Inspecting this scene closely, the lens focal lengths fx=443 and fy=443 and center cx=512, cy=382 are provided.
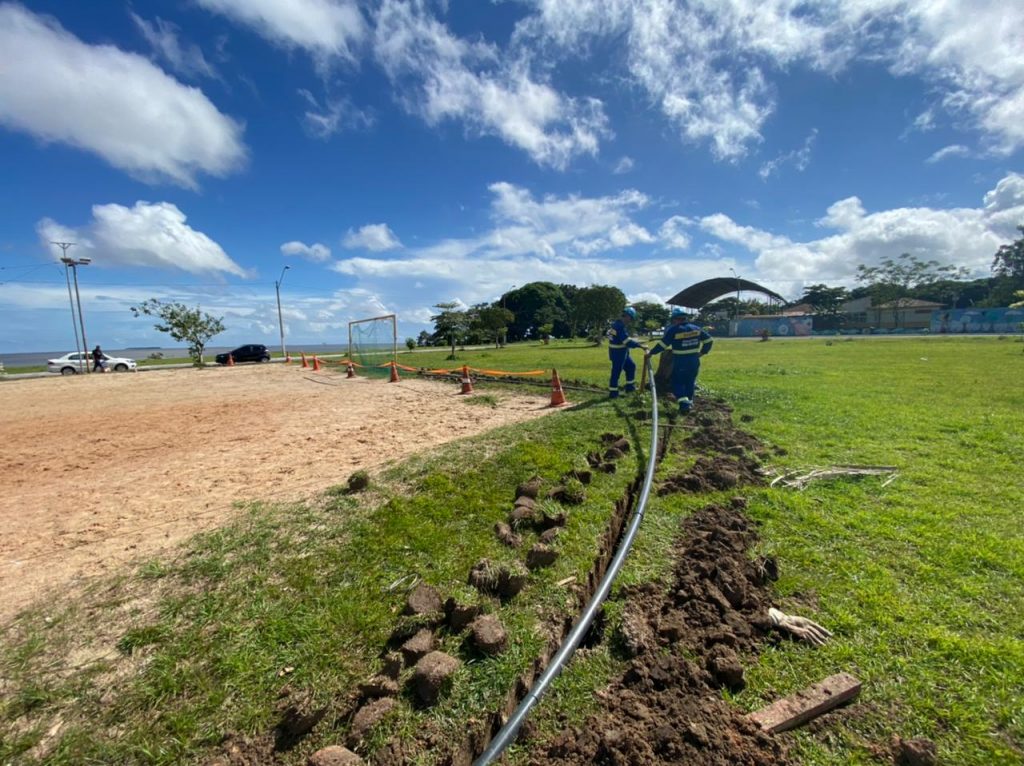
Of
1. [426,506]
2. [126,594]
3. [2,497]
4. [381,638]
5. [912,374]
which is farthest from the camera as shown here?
[912,374]

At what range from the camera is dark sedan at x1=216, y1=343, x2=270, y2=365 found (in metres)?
34.8

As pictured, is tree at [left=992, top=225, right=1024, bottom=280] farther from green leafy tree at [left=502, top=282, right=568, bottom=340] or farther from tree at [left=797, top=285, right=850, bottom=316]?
green leafy tree at [left=502, top=282, right=568, bottom=340]

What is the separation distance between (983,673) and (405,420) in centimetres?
792

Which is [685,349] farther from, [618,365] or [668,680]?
[668,680]

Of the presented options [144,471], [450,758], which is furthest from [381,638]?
[144,471]

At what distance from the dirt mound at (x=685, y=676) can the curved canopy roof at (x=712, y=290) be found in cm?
7083

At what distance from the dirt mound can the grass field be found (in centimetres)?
13

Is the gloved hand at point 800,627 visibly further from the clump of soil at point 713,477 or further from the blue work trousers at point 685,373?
the blue work trousers at point 685,373

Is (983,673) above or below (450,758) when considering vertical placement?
above

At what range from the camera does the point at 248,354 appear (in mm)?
35406

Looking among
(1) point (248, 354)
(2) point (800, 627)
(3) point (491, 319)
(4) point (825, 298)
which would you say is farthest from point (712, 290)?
(2) point (800, 627)

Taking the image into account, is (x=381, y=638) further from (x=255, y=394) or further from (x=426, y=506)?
(x=255, y=394)

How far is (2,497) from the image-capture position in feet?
17.0

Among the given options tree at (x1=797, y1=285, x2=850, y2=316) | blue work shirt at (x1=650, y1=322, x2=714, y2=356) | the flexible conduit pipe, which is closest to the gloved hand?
the flexible conduit pipe
